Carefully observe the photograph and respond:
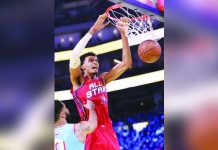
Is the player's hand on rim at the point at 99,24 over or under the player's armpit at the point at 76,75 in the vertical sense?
over

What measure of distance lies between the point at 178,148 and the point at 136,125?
0.30 meters

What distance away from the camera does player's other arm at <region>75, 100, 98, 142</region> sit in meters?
3.30

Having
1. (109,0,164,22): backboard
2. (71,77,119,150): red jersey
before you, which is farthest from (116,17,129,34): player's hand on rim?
(71,77,119,150): red jersey

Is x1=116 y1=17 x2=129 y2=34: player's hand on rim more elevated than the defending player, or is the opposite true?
x1=116 y1=17 x2=129 y2=34: player's hand on rim

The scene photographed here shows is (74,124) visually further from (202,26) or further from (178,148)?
(202,26)

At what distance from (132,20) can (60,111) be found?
31.6 inches

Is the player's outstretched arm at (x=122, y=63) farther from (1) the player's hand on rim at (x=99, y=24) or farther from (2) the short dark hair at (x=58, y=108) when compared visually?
(2) the short dark hair at (x=58, y=108)

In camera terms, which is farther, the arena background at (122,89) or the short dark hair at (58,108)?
the short dark hair at (58,108)

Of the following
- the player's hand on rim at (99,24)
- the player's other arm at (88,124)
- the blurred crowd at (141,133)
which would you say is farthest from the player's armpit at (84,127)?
Answer: the player's hand on rim at (99,24)

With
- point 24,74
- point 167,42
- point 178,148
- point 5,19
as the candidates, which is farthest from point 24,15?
point 178,148

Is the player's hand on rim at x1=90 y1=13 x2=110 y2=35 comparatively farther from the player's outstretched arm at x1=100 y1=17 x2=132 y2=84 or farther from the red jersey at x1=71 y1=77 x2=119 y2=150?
the red jersey at x1=71 y1=77 x2=119 y2=150

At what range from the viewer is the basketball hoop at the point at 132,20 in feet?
10.2

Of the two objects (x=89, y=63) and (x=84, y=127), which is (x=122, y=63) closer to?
(x=89, y=63)

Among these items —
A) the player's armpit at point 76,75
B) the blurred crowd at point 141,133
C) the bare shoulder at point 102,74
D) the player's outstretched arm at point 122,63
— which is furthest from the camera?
the player's armpit at point 76,75
